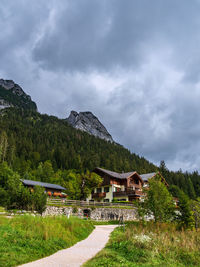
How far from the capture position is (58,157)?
9631 centimetres

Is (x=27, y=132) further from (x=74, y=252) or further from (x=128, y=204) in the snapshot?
(x=74, y=252)

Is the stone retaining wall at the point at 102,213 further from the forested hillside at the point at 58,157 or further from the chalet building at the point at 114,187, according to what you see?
the forested hillside at the point at 58,157

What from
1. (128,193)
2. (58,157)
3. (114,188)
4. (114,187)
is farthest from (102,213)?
(58,157)

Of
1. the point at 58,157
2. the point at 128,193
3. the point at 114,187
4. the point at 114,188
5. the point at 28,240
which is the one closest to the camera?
the point at 28,240

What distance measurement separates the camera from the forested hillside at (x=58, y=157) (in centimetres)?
7331

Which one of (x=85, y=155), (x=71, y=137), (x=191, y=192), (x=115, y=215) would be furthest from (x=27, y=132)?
(x=115, y=215)

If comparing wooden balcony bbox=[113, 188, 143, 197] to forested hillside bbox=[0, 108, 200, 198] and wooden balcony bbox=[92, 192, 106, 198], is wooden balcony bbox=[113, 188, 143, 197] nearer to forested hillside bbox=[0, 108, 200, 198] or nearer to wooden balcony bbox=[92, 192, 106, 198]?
wooden balcony bbox=[92, 192, 106, 198]

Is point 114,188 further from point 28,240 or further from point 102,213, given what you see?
point 28,240

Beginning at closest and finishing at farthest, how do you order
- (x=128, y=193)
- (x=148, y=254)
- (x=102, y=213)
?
1. (x=148, y=254)
2. (x=102, y=213)
3. (x=128, y=193)

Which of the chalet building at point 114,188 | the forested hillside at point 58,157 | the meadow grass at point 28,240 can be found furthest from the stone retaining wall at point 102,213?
the forested hillside at point 58,157

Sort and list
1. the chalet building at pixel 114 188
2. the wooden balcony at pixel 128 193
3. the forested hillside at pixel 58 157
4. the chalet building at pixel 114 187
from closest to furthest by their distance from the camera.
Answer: the wooden balcony at pixel 128 193
the chalet building at pixel 114 188
the chalet building at pixel 114 187
the forested hillside at pixel 58 157

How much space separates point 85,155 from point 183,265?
9737 centimetres

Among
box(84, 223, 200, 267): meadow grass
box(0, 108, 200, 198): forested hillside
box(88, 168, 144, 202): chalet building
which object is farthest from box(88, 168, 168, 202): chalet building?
box(84, 223, 200, 267): meadow grass

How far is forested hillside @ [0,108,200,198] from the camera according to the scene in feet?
241
